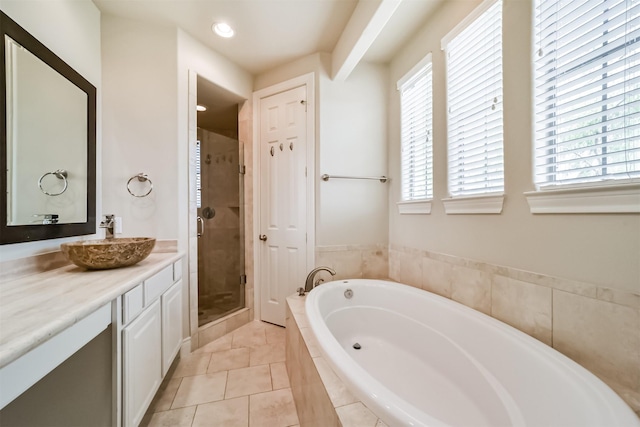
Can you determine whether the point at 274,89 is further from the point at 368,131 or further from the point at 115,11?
the point at 115,11

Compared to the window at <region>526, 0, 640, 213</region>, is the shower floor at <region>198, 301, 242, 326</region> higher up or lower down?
lower down

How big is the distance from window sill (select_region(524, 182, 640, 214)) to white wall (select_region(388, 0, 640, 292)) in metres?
0.03

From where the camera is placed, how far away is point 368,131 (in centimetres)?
231

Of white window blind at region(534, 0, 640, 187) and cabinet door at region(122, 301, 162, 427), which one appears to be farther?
cabinet door at region(122, 301, 162, 427)

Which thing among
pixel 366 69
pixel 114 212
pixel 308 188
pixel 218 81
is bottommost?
pixel 114 212

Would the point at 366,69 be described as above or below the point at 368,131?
above

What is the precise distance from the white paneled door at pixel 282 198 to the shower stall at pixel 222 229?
0.94 ft

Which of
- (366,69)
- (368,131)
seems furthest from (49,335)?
(366,69)

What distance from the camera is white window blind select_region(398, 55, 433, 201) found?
1.86 m

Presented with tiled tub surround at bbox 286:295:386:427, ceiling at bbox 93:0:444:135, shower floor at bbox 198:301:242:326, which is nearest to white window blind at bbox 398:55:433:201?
ceiling at bbox 93:0:444:135

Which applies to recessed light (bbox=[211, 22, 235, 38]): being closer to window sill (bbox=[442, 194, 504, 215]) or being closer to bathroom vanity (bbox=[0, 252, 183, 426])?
bathroom vanity (bbox=[0, 252, 183, 426])

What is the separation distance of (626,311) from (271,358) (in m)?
1.93

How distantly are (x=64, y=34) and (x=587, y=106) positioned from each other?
2.68m

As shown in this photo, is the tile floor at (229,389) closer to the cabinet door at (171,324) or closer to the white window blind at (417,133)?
the cabinet door at (171,324)
